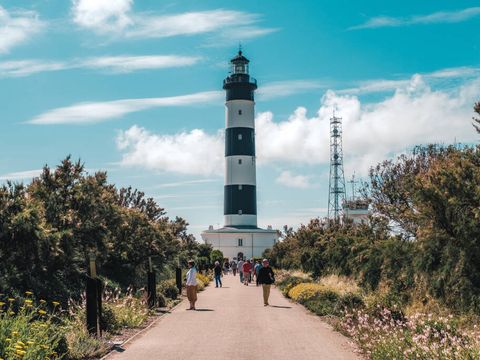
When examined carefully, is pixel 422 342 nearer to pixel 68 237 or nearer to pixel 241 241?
pixel 68 237

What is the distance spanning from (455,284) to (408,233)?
10487mm

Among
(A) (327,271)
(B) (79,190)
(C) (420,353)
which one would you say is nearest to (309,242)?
(A) (327,271)

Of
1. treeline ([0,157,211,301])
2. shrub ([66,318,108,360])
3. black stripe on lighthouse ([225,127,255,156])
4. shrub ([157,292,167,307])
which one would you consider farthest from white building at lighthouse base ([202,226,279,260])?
shrub ([66,318,108,360])

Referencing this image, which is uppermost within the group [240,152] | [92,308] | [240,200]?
[240,152]

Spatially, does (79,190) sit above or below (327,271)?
above

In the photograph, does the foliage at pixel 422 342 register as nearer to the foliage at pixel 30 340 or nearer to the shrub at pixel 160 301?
the foliage at pixel 30 340

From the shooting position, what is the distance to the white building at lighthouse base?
3398 inches

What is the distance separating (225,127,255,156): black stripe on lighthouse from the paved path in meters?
54.6

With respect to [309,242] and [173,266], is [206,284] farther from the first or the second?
[309,242]

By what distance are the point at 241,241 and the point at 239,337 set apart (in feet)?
240

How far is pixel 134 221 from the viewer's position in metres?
31.8

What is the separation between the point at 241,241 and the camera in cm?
8688

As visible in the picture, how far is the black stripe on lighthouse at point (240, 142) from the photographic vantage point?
245 feet

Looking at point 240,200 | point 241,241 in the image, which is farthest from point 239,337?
point 241,241
